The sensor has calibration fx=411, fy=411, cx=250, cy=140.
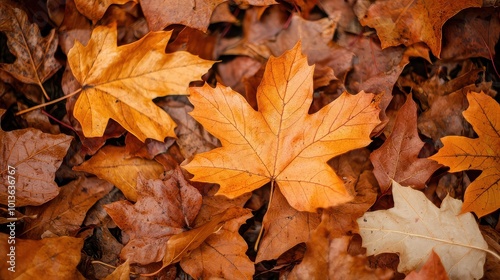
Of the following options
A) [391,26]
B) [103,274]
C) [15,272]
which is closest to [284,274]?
[103,274]

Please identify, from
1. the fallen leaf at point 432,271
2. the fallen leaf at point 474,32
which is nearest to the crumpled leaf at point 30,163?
the fallen leaf at point 432,271

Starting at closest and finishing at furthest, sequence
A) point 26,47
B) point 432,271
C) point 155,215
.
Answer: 1. point 432,271
2. point 155,215
3. point 26,47

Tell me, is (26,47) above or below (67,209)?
above

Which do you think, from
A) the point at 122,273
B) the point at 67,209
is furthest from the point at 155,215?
the point at 67,209

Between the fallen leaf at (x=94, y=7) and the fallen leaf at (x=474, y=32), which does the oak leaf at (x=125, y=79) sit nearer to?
the fallen leaf at (x=94, y=7)

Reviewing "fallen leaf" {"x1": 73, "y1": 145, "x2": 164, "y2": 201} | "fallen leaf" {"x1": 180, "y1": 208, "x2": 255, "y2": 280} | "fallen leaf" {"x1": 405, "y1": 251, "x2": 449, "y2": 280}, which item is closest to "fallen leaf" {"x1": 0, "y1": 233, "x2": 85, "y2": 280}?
"fallen leaf" {"x1": 73, "y1": 145, "x2": 164, "y2": 201}

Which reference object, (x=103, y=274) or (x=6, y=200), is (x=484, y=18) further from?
(x=6, y=200)

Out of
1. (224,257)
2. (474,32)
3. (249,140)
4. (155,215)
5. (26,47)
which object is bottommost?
(224,257)

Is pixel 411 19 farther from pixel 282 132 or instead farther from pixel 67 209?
pixel 67 209
